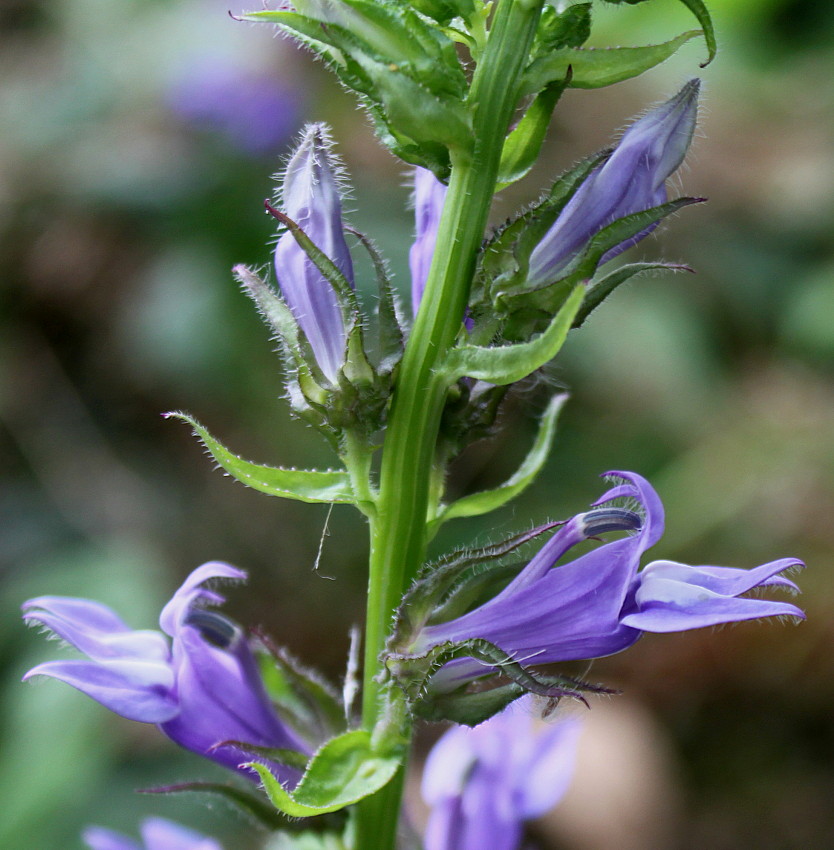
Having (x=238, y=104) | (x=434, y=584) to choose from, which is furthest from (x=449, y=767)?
(x=238, y=104)

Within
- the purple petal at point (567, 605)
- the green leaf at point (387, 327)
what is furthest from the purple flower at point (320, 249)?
the purple petal at point (567, 605)

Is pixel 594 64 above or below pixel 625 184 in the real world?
above

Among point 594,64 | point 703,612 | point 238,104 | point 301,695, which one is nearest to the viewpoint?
point 703,612

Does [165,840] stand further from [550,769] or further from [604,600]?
[604,600]

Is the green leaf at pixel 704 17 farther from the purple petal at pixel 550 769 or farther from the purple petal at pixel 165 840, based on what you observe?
the purple petal at pixel 165 840

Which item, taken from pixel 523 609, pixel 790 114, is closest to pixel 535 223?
pixel 523 609

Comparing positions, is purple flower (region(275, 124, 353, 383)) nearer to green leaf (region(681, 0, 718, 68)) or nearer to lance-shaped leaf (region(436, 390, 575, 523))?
lance-shaped leaf (region(436, 390, 575, 523))

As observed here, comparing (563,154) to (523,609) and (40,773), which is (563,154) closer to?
(40,773)

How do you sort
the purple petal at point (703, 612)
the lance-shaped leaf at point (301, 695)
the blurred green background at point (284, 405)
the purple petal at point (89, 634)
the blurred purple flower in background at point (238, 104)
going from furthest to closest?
the blurred purple flower in background at point (238, 104), the blurred green background at point (284, 405), the lance-shaped leaf at point (301, 695), the purple petal at point (89, 634), the purple petal at point (703, 612)
